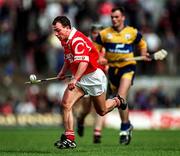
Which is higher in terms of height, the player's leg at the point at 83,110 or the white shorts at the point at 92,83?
the white shorts at the point at 92,83

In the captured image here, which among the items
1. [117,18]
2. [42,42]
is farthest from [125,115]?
[42,42]

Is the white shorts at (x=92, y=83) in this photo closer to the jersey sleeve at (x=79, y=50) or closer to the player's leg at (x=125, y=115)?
the jersey sleeve at (x=79, y=50)

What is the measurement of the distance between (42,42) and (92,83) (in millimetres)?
16225

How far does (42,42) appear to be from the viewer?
3169 centimetres

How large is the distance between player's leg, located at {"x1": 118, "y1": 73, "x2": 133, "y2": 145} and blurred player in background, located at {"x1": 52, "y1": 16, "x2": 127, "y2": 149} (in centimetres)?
237

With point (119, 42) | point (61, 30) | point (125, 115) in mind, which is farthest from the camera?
point (119, 42)

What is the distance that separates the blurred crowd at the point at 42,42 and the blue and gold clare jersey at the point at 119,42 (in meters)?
12.0

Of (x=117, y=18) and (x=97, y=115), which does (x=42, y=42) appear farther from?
(x=117, y=18)

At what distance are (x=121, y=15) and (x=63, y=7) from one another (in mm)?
13704

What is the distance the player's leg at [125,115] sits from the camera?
18297 mm

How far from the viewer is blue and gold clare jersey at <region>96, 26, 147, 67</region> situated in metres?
18.7

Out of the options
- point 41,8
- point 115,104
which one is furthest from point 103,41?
point 41,8

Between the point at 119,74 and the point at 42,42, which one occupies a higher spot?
the point at 42,42

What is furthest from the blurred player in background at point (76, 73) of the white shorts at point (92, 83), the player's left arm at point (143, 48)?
the player's left arm at point (143, 48)
